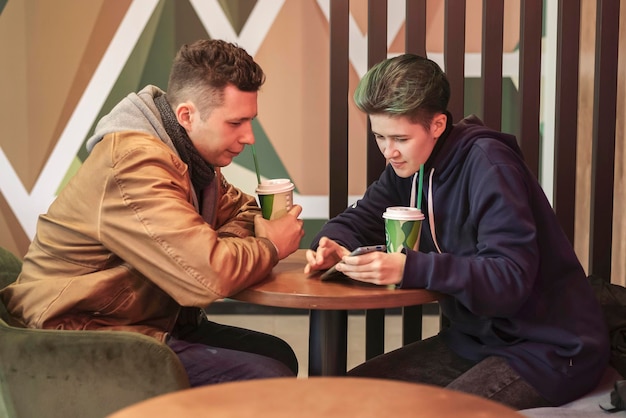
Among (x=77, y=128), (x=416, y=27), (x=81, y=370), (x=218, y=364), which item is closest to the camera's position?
(x=81, y=370)

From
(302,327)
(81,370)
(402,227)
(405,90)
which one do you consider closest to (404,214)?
(402,227)

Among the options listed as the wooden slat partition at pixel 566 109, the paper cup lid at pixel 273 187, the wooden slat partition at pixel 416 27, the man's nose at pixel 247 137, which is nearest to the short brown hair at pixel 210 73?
the man's nose at pixel 247 137

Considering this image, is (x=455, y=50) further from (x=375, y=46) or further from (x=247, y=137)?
(x=247, y=137)

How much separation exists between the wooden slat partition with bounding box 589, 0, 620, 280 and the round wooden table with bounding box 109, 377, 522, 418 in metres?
1.89

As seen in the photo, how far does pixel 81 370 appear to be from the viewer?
1936mm

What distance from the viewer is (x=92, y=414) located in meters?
1.96

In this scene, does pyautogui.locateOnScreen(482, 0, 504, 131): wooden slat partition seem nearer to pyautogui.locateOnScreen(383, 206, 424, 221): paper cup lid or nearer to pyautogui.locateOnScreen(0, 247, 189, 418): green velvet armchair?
pyautogui.locateOnScreen(383, 206, 424, 221): paper cup lid

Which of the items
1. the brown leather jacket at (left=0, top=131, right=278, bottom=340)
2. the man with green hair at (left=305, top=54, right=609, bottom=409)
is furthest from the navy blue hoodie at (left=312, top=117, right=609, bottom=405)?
the brown leather jacket at (left=0, top=131, right=278, bottom=340)

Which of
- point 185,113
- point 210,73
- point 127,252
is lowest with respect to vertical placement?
point 127,252

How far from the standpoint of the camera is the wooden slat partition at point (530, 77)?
114 inches

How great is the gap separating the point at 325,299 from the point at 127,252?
486 mm

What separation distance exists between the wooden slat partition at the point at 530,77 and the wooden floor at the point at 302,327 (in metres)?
1.66

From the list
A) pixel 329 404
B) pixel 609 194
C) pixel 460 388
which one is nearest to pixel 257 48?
pixel 609 194

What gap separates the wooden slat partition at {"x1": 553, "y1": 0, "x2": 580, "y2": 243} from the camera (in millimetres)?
2914
